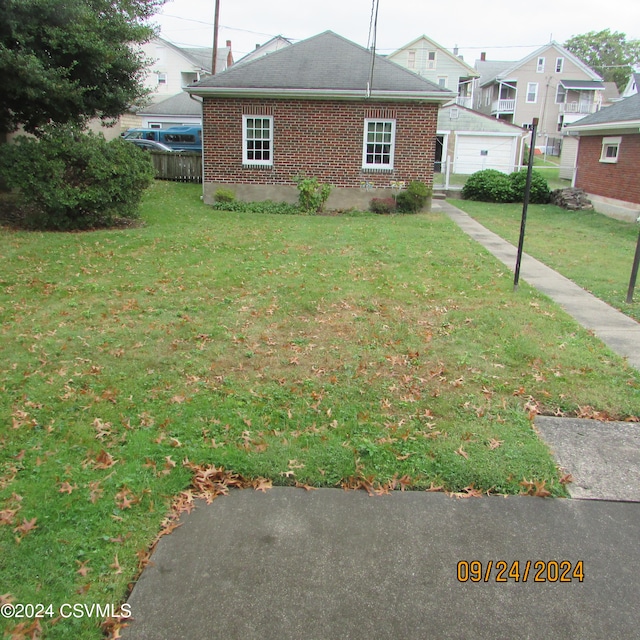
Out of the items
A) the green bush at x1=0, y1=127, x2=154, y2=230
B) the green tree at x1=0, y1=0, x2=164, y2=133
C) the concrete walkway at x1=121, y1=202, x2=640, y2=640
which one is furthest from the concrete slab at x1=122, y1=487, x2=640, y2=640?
the green tree at x1=0, y1=0, x2=164, y2=133

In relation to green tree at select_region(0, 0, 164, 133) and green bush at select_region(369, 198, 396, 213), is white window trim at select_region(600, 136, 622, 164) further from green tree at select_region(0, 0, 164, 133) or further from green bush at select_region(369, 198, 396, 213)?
green tree at select_region(0, 0, 164, 133)

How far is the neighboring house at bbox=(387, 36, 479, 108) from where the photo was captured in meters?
44.2

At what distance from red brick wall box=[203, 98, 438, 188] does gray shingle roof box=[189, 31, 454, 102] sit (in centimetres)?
46

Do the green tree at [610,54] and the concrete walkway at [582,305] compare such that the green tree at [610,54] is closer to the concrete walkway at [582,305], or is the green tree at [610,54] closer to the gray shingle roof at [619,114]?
the gray shingle roof at [619,114]

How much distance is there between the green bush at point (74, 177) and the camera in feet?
36.7

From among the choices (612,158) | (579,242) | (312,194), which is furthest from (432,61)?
(579,242)

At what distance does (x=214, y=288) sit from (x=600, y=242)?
9800mm

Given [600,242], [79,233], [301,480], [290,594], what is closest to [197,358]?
[301,480]

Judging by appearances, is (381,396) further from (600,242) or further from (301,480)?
(600,242)

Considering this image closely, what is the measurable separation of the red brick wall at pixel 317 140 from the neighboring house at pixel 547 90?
38.7m

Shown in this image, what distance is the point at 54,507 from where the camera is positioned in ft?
10.7

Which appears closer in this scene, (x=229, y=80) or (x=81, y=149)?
(x=81, y=149)

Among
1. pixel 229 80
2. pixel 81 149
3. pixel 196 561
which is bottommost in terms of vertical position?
pixel 196 561
